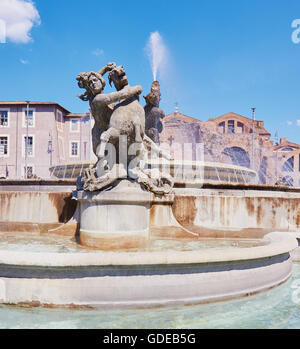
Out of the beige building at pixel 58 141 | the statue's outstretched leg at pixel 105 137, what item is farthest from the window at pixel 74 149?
the statue's outstretched leg at pixel 105 137

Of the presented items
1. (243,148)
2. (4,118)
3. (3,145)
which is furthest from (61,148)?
(243,148)

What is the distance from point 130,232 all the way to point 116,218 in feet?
0.88

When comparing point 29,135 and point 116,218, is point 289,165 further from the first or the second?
point 116,218

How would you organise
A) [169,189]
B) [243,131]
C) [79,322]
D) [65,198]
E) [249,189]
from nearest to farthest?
[79,322]
[169,189]
[65,198]
[249,189]
[243,131]

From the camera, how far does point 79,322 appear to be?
9.98ft

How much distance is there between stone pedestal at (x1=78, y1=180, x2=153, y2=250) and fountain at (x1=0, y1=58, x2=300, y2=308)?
13mm

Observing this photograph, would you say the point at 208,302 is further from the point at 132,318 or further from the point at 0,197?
the point at 0,197

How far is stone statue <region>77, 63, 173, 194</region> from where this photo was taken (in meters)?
4.72

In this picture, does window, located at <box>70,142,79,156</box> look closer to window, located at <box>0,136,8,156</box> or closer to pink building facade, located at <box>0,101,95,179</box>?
pink building facade, located at <box>0,101,95,179</box>

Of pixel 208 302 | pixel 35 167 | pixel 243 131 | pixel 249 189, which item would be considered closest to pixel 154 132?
pixel 249 189

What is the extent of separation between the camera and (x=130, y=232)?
448 centimetres

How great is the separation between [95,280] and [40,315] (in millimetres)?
594

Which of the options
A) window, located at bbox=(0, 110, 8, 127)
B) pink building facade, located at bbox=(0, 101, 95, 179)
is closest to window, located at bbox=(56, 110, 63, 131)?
pink building facade, located at bbox=(0, 101, 95, 179)

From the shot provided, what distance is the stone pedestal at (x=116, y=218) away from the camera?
4.45m
